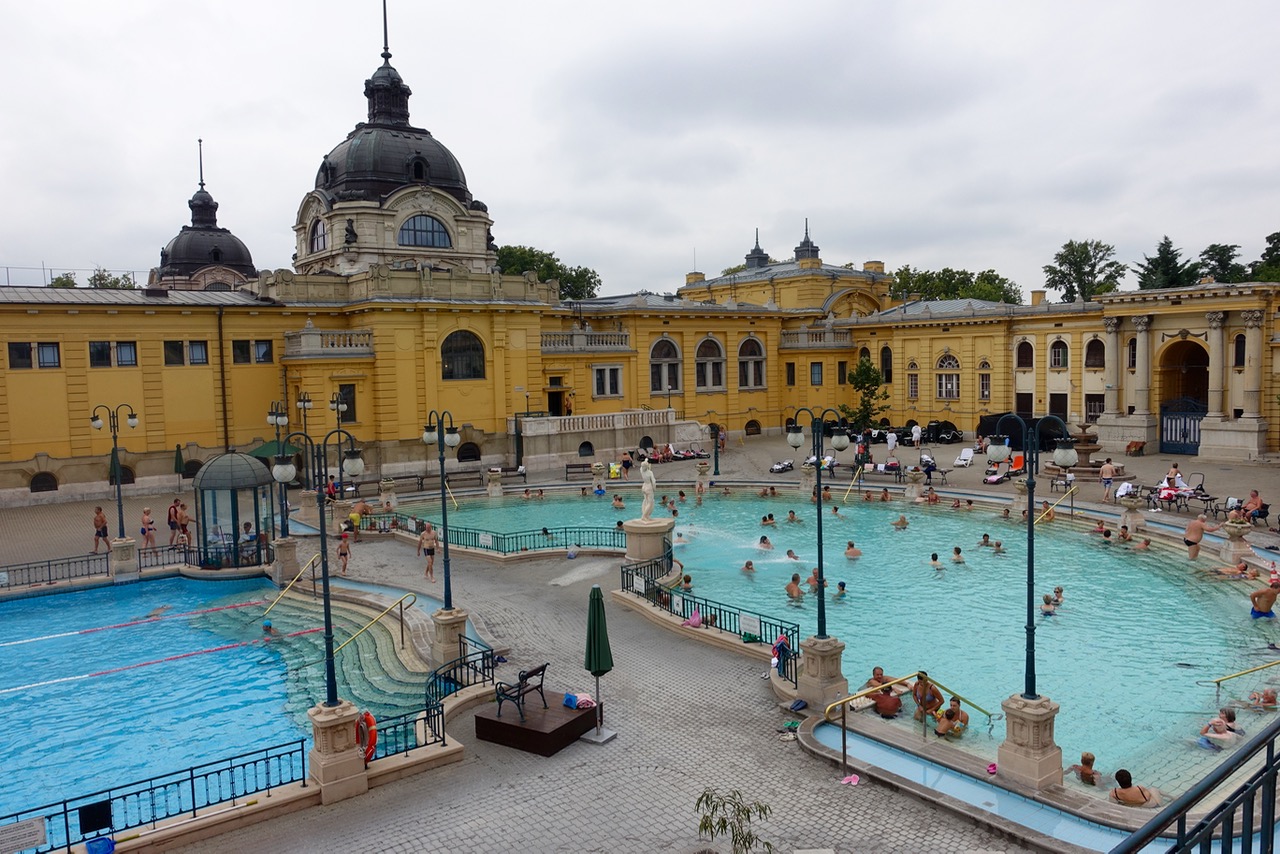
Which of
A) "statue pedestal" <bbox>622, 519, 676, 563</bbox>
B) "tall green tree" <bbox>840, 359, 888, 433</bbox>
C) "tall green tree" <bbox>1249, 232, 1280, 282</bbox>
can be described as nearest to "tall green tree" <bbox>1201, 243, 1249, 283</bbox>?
"tall green tree" <bbox>1249, 232, 1280, 282</bbox>

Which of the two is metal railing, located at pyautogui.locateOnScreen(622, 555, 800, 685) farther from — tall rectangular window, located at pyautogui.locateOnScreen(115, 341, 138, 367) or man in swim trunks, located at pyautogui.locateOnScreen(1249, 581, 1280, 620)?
tall rectangular window, located at pyautogui.locateOnScreen(115, 341, 138, 367)

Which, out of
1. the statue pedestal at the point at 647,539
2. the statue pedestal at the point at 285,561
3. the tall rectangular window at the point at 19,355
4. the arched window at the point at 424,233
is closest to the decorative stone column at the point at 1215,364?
the statue pedestal at the point at 647,539

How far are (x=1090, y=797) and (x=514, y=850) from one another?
7429 millimetres

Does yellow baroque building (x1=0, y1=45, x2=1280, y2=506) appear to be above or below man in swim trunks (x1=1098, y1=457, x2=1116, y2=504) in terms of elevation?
above

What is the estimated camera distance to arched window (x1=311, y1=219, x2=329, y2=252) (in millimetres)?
48775

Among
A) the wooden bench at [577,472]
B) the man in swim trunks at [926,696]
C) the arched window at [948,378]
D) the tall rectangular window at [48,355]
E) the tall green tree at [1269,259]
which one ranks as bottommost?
the man in swim trunks at [926,696]

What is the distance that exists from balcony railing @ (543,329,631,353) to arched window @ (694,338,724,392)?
5.69 m

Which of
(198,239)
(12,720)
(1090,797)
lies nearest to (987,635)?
(1090,797)

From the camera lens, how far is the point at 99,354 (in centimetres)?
3831

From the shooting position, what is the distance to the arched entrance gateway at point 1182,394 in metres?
43.6

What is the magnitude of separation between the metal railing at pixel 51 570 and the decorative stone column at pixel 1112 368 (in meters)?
44.9

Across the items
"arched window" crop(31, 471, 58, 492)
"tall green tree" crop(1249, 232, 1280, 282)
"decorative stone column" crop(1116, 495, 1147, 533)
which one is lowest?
"decorative stone column" crop(1116, 495, 1147, 533)

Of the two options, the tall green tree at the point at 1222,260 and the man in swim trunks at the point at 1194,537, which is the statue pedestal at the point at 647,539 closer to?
the man in swim trunks at the point at 1194,537

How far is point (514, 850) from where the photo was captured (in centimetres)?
1080
